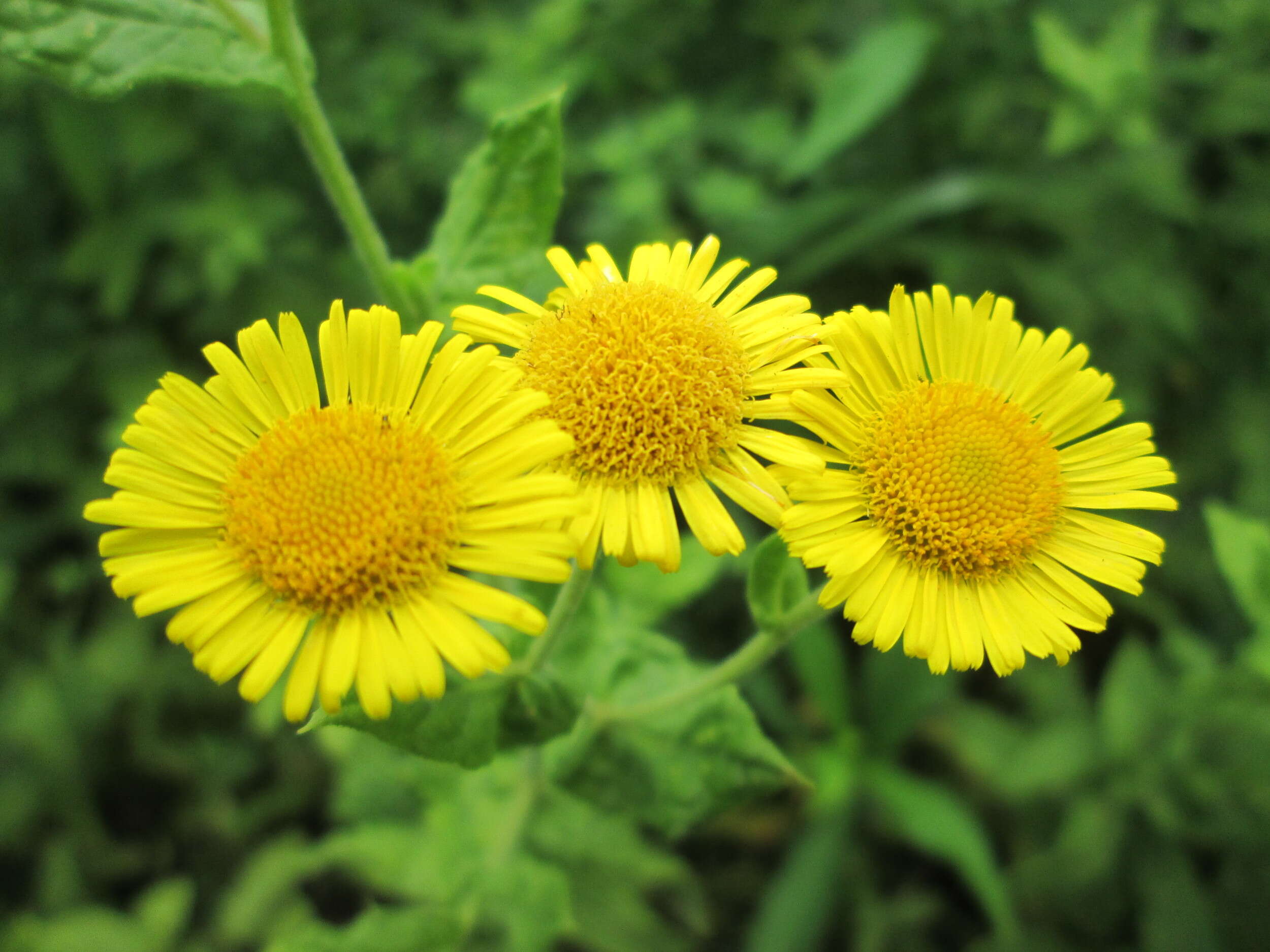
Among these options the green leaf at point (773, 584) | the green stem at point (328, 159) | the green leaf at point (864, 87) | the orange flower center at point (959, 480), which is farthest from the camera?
the green leaf at point (864, 87)

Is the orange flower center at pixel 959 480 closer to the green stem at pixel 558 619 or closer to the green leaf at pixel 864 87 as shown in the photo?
the green stem at pixel 558 619

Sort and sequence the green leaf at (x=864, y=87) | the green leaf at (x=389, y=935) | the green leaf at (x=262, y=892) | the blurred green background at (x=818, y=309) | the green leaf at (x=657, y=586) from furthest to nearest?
1. the green leaf at (x=864, y=87)
2. the green leaf at (x=262, y=892)
3. the blurred green background at (x=818, y=309)
4. the green leaf at (x=657, y=586)
5. the green leaf at (x=389, y=935)

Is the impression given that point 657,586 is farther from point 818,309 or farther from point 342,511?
point 818,309

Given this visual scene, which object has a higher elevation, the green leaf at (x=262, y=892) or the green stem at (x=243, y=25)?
the green stem at (x=243, y=25)

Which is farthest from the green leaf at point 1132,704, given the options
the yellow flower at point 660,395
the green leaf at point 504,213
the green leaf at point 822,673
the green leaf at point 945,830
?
the green leaf at point 504,213

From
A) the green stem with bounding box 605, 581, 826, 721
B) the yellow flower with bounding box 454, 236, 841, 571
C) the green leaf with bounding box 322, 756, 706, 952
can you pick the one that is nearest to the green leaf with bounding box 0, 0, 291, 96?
the yellow flower with bounding box 454, 236, 841, 571

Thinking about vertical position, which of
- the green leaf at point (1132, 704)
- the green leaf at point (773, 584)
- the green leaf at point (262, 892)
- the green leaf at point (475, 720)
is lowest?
the green leaf at point (262, 892)

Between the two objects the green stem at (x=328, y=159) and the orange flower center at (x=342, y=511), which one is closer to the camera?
the orange flower center at (x=342, y=511)

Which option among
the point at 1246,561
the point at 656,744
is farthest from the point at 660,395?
the point at 1246,561

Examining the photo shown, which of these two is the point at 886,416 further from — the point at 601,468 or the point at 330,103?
the point at 330,103
